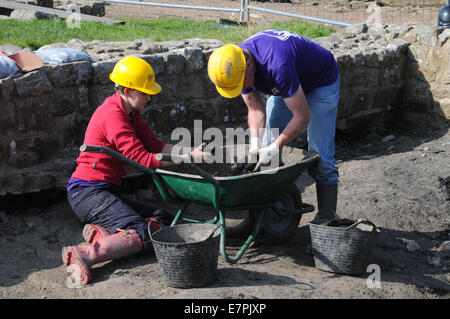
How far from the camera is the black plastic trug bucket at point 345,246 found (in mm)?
3721

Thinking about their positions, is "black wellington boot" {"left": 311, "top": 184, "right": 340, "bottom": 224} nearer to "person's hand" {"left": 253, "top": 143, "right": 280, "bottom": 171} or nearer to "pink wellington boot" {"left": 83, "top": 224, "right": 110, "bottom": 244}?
"person's hand" {"left": 253, "top": 143, "right": 280, "bottom": 171}

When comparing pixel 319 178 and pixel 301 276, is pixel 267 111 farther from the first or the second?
pixel 301 276

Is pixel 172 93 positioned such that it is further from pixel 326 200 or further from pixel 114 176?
pixel 326 200

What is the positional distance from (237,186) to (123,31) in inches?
183

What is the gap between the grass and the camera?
640 centimetres

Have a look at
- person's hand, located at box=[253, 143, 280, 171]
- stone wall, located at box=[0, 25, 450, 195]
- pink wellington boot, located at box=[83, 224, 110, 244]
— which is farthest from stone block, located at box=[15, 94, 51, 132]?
person's hand, located at box=[253, 143, 280, 171]

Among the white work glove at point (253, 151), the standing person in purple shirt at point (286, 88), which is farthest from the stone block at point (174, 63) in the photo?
the white work glove at point (253, 151)

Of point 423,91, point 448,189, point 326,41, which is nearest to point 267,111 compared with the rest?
point 448,189

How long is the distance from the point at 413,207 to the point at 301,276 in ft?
6.07

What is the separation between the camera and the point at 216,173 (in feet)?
14.6

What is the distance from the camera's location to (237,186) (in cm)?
362

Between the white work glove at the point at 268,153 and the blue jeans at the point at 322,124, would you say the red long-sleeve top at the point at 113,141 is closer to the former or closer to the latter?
the white work glove at the point at 268,153

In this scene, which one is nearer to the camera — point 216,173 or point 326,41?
point 216,173

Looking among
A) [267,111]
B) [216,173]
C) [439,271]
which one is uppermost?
[267,111]
